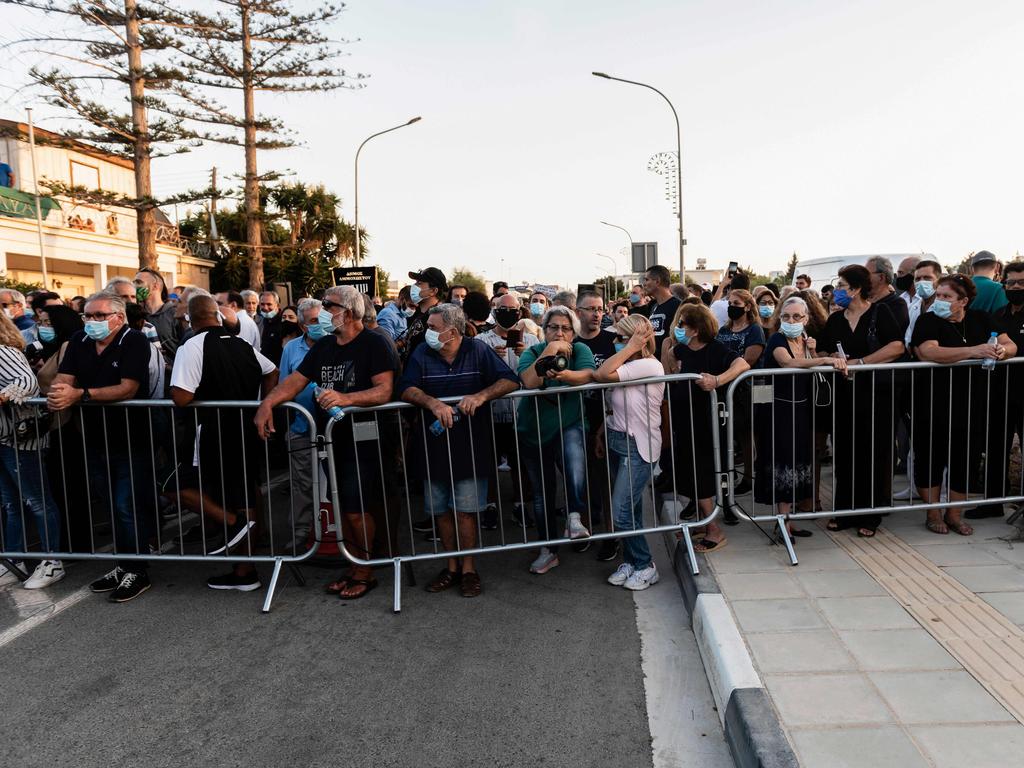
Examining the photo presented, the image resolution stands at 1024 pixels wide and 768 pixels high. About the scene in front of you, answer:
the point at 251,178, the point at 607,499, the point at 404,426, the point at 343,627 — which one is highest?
the point at 251,178

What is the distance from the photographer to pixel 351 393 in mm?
4945

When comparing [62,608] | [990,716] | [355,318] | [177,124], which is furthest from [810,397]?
[177,124]

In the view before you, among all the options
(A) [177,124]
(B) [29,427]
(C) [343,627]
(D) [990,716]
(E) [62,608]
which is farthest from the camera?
(A) [177,124]

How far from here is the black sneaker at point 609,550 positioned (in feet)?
18.2

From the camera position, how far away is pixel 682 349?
5.67 meters

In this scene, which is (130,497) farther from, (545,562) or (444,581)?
(545,562)

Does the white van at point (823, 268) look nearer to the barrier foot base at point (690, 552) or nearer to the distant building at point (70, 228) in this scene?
the barrier foot base at point (690, 552)

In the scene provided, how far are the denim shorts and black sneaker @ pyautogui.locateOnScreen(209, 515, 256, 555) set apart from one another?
1.27 metres

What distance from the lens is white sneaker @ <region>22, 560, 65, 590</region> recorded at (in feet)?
17.0

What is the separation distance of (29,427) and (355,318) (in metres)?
2.44

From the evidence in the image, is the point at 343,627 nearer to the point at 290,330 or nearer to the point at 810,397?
the point at 810,397

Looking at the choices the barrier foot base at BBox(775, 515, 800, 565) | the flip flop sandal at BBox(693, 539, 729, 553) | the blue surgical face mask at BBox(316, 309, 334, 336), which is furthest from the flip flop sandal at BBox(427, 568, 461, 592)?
the barrier foot base at BBox(775, 515, 800, 565)

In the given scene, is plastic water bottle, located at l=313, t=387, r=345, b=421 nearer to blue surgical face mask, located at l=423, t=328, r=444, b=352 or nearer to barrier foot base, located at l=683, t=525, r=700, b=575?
blue surgical face mask, located at l=423, t=328, r=444, b=352

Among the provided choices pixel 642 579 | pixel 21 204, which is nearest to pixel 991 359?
pixel 642 579
